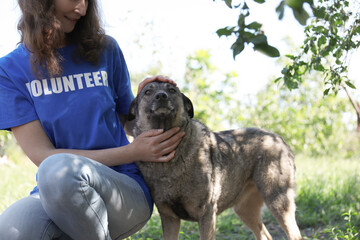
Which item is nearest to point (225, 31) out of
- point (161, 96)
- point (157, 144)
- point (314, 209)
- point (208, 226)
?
point (161, 96)

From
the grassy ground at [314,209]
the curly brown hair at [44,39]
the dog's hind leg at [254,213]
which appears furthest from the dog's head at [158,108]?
the grassy ground at [314,209]

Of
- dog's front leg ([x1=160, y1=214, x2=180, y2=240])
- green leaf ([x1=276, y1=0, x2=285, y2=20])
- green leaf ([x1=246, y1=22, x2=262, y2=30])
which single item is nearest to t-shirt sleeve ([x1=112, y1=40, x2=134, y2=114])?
dog's front leg ([x1=160, y1=214, x2=180, y2=240])

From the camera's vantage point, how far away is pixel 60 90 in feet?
9.12

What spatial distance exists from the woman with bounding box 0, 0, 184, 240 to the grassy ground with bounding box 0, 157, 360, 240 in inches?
62.9

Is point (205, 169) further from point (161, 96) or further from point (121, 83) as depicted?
point (121, 83)

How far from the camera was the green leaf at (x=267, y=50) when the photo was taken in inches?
71.2

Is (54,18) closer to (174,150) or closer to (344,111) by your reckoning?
(174,150)

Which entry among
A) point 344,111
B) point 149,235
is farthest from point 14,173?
point 344,111

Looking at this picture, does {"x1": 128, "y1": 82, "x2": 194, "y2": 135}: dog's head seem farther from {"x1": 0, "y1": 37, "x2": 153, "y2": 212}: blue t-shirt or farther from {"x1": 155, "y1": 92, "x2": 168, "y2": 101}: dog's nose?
{"x1": 0, "y1": 37, "x2": 153, "y2": 212}: blue t-shirt

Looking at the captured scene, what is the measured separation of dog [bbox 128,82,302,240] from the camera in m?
2.96

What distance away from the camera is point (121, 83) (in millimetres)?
3141

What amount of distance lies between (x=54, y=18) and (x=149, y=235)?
2494 mm

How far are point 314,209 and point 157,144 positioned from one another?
2.91 m

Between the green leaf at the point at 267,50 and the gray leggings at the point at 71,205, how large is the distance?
121 centimetres
